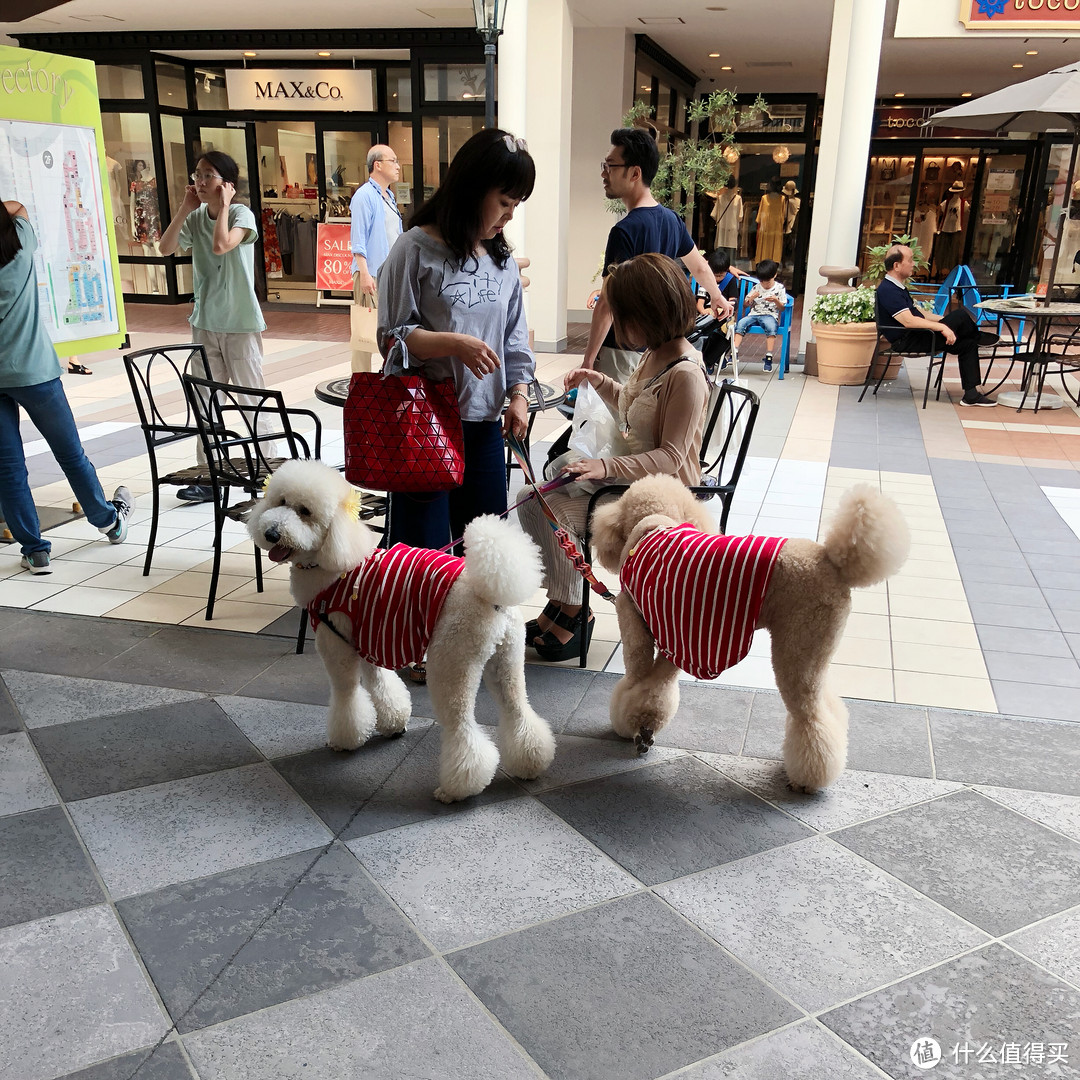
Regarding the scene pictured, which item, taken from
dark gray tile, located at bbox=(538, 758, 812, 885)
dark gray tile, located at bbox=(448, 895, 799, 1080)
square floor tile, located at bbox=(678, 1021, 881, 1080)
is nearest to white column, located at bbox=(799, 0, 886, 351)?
dark gray tile, located at bbox=(538, 758, 812, 885)

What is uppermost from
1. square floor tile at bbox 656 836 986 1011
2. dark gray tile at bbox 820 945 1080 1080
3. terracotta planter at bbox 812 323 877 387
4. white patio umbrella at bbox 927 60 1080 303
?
white patio umbrella at bbox 927 60 1080 303

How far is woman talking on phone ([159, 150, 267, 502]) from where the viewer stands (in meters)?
4.83

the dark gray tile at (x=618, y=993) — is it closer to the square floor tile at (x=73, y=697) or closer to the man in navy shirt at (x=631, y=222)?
the square floor tile at (x=73, y=697)

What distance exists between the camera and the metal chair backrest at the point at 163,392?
13.6 feet

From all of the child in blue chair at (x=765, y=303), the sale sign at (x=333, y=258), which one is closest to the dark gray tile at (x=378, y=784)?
the child in blue chair at (x=765, y=303)

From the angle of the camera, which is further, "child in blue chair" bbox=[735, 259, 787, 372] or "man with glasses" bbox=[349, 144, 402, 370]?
"child in blue chair" bbox=[735, 259, 787, 372]

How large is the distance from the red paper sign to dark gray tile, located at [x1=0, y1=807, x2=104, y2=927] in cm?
1112

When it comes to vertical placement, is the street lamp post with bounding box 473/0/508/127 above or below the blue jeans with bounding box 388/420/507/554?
above

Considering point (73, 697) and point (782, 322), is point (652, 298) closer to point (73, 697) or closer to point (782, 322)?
point (73, 697)

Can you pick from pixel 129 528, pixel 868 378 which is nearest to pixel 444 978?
pixel 129 528

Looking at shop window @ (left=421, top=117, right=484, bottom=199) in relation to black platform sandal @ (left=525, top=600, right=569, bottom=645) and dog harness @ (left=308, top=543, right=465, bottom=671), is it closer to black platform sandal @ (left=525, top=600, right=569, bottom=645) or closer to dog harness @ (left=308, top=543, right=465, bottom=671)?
black platform sandal @ (left=525, top=600, right=569, bottom=645)

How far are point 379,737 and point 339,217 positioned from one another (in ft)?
43.9

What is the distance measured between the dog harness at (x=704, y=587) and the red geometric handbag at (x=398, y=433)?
2.30 ft

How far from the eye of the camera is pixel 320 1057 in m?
1.77
